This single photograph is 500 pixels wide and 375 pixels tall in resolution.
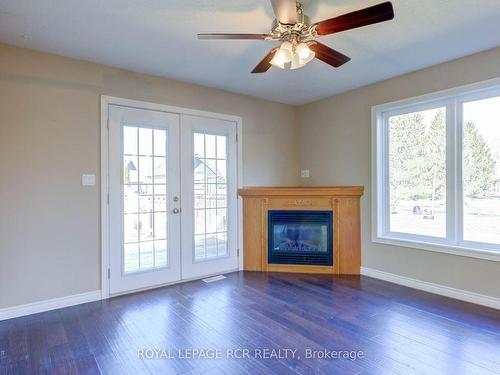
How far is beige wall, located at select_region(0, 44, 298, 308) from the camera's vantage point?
2664 mm

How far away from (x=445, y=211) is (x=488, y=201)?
1.31 feet

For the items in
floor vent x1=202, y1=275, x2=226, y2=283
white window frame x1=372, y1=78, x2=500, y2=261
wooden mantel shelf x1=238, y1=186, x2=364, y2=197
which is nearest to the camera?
white window frame x1=372, y1=78, x2=500, y2=261

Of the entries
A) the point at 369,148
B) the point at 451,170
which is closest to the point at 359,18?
the point at 451,170

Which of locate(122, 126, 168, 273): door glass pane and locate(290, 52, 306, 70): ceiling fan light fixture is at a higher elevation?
locate(290, 52, 306, 70): ceiling fan light fixture

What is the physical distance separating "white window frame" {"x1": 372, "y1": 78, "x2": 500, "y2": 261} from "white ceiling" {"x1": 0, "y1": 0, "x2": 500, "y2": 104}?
0.37 meters

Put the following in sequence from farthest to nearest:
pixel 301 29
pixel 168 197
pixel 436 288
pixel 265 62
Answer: pixel 168 197 < pixel 436 288 < pixel 265 62 < pixel 301 29

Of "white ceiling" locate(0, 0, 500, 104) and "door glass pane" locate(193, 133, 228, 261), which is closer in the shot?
"white ceiling" locate(0, 0, 500, 104)

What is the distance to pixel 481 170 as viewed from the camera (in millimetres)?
2961

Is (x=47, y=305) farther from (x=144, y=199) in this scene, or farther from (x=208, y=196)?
(x=208, y=196)

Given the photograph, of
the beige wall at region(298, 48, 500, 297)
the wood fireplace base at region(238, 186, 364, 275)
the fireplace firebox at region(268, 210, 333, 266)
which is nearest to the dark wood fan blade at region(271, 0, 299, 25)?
the beige wall at region(298, 48, 500, 297)

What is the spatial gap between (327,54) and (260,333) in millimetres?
2238

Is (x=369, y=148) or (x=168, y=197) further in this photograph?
(x=369, y=148)

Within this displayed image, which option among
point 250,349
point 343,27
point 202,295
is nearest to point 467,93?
point 343,27

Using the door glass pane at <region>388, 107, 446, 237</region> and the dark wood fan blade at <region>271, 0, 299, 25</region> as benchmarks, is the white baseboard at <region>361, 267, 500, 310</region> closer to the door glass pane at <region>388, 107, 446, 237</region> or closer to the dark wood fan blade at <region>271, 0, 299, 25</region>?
the door glass pane at <region>388, 107, 446, 237</region>
